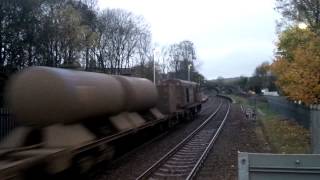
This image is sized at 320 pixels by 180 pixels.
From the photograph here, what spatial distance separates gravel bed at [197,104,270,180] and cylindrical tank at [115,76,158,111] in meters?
3.62

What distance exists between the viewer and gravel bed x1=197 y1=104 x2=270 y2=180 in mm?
15109

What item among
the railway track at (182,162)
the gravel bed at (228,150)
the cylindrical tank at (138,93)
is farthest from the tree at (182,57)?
the railway track at (182,162)

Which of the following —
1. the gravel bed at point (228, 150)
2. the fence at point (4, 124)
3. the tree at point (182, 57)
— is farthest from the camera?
the tree at point (182, 57)

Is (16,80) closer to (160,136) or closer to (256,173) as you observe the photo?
(256,173)

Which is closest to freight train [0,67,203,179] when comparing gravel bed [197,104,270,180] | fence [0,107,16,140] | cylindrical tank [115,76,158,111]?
cylindrical tank [115,76,158,111]

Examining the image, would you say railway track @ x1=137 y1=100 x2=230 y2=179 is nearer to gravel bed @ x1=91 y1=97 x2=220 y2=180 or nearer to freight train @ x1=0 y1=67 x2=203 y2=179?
gravel bed @ x1=91 y1=97 x2=220 y2=180

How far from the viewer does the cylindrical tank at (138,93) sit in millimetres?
20406

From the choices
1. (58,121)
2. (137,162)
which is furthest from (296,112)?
(58,121)

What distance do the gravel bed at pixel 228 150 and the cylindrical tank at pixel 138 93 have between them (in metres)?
3.62

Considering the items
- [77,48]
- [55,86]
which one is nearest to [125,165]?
[55,86]

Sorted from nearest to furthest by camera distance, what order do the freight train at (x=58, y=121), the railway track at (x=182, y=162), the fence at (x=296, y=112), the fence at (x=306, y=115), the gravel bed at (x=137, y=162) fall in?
the freight train at (x=58, y=121)
the fence at (x=306, y=115)
the railway track at (x=182, y=162)
the gravel bed at (x=137, y=162)
the fence at (x=296, y=112)

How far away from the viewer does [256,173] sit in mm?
5086

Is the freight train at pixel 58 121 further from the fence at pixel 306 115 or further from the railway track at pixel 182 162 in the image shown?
the fence at pixel 306 115

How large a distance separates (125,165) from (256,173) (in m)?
12.0
